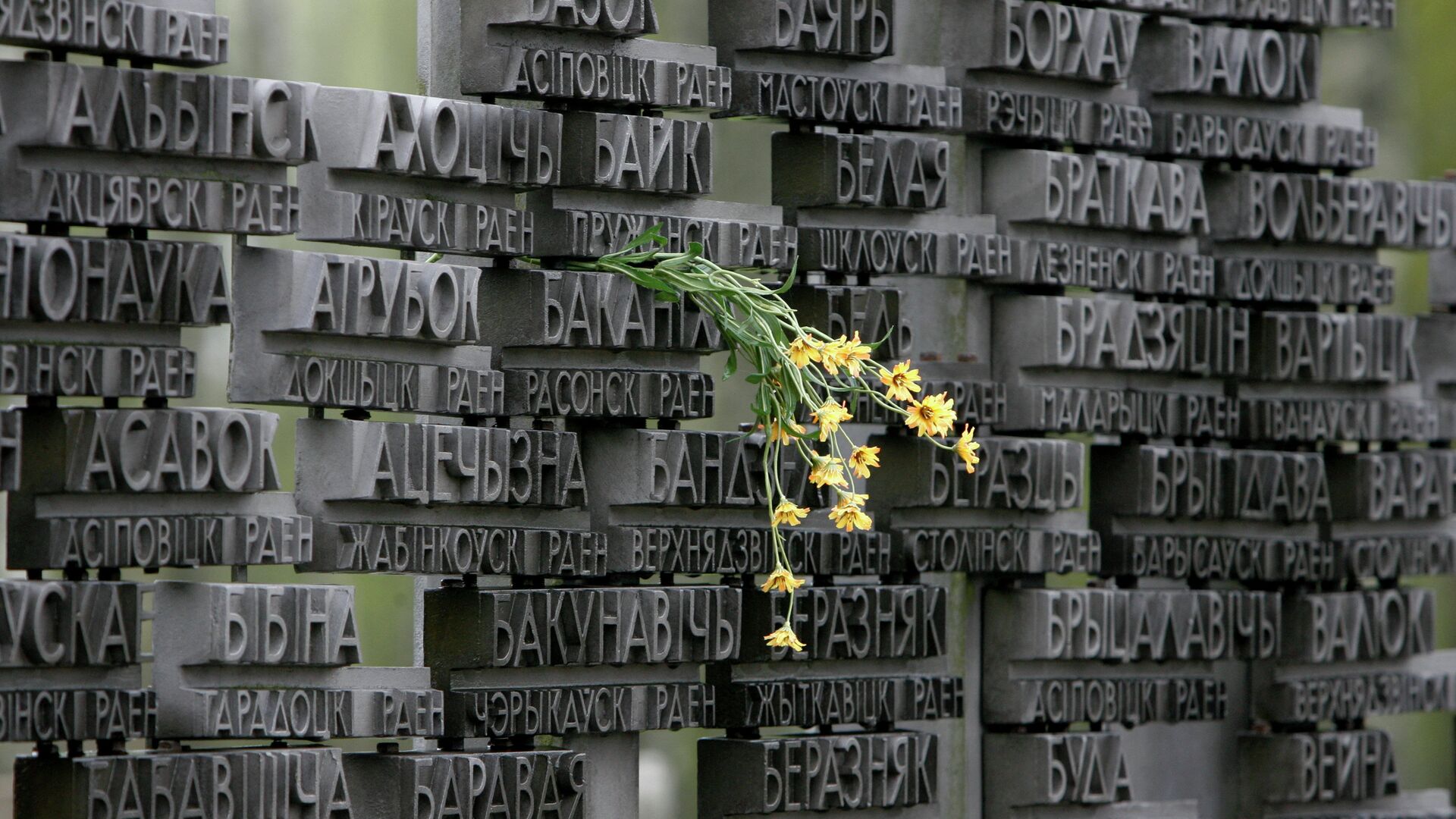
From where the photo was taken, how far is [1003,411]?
3354 millimetres

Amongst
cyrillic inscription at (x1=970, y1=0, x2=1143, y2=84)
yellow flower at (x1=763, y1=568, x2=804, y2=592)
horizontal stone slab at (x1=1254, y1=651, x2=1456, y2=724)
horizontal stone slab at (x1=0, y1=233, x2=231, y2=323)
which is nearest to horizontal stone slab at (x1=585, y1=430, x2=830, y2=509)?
yellow flower at (x1=763, y1=568, x2=804, y2=592)

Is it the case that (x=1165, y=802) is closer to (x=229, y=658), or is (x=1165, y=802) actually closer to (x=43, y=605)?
(x=229, y=658)

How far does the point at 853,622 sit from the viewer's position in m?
3.16

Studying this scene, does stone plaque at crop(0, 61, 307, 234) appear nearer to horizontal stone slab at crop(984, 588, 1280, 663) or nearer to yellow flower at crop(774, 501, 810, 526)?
yellow flower at crop(774, 501, 810, 526)

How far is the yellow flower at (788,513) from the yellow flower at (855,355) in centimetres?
22

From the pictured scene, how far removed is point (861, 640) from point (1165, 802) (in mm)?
791

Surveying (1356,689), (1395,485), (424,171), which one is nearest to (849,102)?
(424,171)

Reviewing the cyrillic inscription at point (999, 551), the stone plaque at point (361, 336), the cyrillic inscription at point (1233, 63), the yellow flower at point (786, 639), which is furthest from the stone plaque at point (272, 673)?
the cyrillic inscription at point (1233, 63)

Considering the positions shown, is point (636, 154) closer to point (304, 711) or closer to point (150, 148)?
point (150, 148)

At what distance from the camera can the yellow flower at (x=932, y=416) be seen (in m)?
2.79

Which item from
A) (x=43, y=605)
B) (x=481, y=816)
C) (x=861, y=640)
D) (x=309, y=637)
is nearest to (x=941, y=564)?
(x=861, y=640)

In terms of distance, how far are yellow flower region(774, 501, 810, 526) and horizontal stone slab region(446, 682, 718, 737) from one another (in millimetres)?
360

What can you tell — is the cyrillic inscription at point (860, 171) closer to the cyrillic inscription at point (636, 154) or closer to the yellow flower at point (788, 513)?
the cyrillic inscription at point (636, 154)

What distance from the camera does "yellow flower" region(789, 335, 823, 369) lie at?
9.16ft
